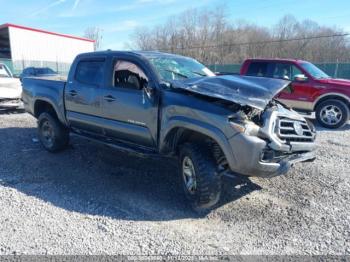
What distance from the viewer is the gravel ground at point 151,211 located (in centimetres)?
314

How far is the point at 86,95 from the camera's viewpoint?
17.3 ft

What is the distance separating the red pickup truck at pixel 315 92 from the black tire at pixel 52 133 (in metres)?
5.62

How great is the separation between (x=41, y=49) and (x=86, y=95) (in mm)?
35799

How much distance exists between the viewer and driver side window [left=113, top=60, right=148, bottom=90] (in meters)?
4.49

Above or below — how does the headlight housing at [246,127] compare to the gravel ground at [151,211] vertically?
above

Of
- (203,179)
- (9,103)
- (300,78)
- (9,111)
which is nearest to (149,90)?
(203,179)

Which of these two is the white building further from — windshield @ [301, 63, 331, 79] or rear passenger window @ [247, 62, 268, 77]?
windshield @ [301, 63, 331, 79]

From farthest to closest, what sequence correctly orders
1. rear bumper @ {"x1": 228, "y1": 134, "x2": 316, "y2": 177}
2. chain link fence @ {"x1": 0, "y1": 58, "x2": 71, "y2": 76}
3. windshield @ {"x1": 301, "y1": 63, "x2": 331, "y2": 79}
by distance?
chain link fence @ {"x1": 0, "y1": 58, "x2": 71, "y2": 76} < windshield @ {"x1": 301, "y1": 63, "x2": 331, "y2": 79} < rear bumper @ {"x1": 228, "y1": 134, "x2": 316, "y2": 177}

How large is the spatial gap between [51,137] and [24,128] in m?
2.82

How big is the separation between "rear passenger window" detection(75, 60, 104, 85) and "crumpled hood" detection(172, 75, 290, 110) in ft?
5.13

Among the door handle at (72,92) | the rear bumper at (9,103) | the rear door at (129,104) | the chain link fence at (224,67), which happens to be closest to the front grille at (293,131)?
the rear door at (129,104)

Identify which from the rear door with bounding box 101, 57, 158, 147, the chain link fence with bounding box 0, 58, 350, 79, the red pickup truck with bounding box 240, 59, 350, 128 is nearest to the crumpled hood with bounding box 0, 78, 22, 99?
the rear door with bounding box 101, 57, 158, 147

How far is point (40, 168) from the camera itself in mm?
5301

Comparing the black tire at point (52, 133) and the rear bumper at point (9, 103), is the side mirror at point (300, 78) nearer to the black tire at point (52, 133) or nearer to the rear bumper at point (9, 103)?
the black tire at point (52, 133)
